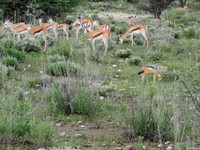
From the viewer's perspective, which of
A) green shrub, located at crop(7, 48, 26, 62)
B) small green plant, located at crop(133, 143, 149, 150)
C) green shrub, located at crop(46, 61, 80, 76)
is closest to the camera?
small green plant, located at crop(133, 143, 149, 150)

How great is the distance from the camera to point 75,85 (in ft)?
25.7

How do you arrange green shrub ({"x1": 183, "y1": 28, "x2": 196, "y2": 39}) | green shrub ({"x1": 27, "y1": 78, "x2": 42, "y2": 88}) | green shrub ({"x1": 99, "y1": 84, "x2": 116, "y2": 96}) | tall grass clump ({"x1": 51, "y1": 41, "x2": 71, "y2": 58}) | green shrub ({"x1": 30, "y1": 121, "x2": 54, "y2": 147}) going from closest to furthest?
green shrub ({"x1": 30, "y1": 121, "x2": 54, "y2": 147}), green shrub ({"x1": 99, "y1": 84, "x2": 116, "y2": 96}), green shrub ({"x1": 27, "y1": 78, "x2": 42, "y2": 88}), tall grass clump ({"x1": 51, "y1": 41, "x2": 71, "y2": 58}), green shrub ({"x1": 183, "y1": 28, "x2": 196, "y2": 39})

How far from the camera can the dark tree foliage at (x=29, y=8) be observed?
20.4m

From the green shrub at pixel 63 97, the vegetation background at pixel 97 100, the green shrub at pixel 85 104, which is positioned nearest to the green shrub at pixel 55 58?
the vegetation background at pixel 97 100

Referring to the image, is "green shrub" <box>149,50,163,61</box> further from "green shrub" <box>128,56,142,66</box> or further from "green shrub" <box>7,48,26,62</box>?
"green shrub" <box>7,48,26,62</box>

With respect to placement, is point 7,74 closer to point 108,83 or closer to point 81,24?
point 108,83

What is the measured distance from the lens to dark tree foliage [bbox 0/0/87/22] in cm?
2041

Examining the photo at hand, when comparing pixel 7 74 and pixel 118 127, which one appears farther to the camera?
pixel 7 74

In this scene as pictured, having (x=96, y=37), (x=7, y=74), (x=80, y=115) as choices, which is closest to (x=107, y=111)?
(x=80, y=115)

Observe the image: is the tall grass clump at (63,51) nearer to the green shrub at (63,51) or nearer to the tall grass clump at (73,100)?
the green shrub at (63,51)

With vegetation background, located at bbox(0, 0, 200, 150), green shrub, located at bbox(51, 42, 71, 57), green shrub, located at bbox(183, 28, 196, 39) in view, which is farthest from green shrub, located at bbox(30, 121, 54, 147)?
green shrub, located at bbox(183, 28, 196, 39)

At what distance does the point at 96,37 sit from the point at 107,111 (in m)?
6.63

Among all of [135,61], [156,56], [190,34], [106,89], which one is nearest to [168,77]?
[106,89]

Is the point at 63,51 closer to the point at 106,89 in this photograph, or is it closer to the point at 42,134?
the point at 106,89
